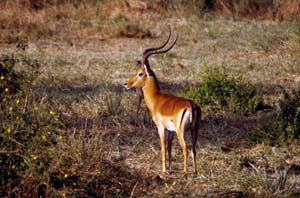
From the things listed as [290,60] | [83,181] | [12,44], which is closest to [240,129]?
[83,181]

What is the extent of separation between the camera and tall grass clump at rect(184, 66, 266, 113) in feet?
29.4

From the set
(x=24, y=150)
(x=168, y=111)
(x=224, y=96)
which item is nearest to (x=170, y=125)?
(x=168, y=111)

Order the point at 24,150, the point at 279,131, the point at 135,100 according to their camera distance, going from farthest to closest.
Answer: the point at 135,100 → the point at 279,131 → the point at 24,150

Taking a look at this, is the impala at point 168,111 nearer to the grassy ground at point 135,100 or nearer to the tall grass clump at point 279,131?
the grassy ground at point 135,100

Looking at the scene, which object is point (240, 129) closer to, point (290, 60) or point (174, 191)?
point (174, 191)

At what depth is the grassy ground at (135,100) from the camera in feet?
19.2

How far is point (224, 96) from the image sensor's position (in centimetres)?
912

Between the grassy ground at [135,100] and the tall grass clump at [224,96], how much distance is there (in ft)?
0.39

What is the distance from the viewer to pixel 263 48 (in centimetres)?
1348

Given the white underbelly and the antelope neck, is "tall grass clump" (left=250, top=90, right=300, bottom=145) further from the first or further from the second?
the white underbelly

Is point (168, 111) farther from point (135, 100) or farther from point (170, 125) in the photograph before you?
point (135, 100)

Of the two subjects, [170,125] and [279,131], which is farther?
[279,131]

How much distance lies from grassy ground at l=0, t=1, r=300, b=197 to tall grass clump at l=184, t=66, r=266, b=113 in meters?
0.12

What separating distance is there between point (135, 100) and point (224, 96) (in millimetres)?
1117
